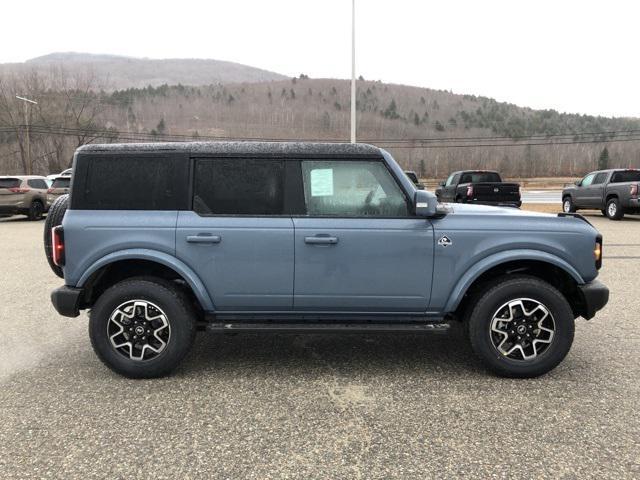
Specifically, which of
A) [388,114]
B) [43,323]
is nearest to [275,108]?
[388,114]

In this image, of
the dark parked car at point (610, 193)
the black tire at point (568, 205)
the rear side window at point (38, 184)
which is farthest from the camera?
the black tire at point (568, 205)

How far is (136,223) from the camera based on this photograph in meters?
3.84

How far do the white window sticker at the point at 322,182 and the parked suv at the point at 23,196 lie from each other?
61.8 feet

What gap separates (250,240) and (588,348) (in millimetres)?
3268

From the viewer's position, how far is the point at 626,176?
58.0ft

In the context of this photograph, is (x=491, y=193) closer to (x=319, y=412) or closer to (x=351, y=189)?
(x=351, y=189)

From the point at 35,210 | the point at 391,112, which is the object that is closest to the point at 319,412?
the point at 35,210

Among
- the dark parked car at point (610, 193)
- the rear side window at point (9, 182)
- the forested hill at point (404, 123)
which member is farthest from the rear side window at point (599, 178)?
the forested hill at point (404, 123)

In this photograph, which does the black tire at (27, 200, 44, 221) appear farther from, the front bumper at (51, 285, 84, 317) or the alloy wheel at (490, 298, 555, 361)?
the alloy wheel at (490, 298, 555, 361)

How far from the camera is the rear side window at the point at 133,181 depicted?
3889 millimetres

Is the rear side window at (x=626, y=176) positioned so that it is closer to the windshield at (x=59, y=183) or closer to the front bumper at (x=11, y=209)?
the windshield at (x=59, y=183)

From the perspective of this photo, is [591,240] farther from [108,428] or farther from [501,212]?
[108,428]

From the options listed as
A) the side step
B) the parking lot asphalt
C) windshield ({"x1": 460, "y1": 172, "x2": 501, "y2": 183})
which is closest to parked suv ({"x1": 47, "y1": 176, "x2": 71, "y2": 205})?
windshield ({"x1": 460, "y1": 172, "x2": 501, "y2": 183})

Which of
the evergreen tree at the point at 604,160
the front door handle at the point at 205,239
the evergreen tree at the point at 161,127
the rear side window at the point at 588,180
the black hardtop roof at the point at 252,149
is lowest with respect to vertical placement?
the front door handle at the point at 205,239
